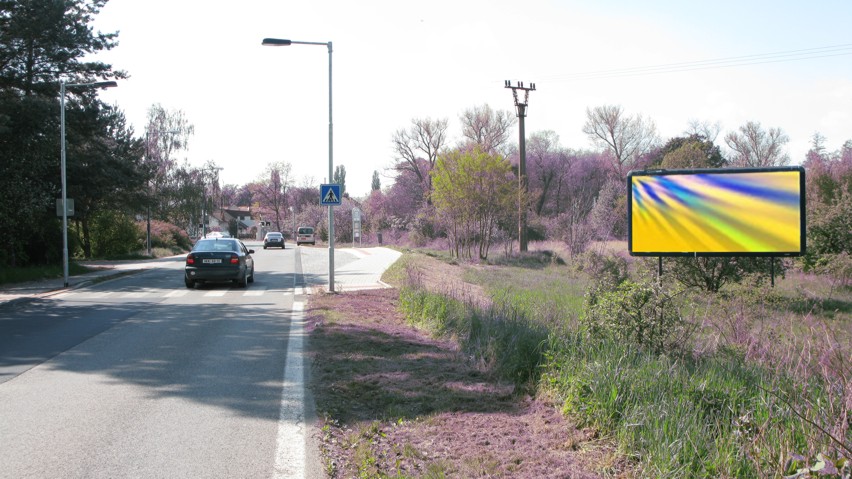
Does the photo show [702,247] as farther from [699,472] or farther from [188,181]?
[188,181]

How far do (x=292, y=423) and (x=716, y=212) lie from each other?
9.17m

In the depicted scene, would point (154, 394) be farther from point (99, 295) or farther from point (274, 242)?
point (274, 242)

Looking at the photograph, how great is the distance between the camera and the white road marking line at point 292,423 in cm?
450

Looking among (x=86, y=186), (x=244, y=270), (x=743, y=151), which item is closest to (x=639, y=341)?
(x=244, y=270)

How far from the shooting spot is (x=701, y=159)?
129 ft

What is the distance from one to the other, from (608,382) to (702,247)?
7.92m

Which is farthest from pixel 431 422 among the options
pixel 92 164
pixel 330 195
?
pixel 92 164

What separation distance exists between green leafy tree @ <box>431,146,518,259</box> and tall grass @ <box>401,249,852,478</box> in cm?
2540

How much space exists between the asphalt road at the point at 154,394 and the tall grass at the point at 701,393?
87.5 inches

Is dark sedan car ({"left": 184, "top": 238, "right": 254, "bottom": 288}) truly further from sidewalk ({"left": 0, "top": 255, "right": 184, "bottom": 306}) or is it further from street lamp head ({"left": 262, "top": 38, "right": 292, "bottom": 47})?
street lamp head ({"left": 262, "top": 38, "right": 292, "bottom": 47})

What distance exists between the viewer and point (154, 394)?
6.58 m

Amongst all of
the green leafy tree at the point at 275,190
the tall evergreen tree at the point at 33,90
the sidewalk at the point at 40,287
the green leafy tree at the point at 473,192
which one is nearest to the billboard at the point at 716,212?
the sidewalk at the point at 40,287

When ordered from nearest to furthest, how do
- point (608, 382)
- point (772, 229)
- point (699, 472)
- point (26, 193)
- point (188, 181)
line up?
point (699, 472) → point (608, 382) → point (772, 229) → point (26, 193) → point (188, 181)

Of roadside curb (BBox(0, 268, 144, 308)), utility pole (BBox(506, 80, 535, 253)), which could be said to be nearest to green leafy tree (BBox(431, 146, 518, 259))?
utility pole (BBox(506, 80, 535, 253))
